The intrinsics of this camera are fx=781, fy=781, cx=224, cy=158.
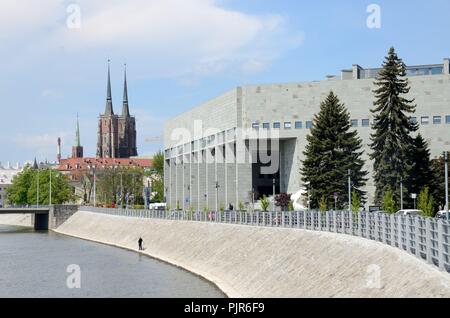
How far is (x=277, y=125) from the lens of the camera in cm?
11350

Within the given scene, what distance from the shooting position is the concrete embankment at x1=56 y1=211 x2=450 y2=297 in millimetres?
24000

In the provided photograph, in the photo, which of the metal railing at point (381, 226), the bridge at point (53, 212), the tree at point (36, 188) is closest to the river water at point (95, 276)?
the metal railing at point (381, 226)

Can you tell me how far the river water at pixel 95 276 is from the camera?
1715 inches

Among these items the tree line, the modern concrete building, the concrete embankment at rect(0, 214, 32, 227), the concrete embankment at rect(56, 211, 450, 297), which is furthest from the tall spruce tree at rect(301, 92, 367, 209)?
the concrete embankment at rect(0, 214, 32, 227)

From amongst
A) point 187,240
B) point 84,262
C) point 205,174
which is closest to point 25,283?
point 84,262

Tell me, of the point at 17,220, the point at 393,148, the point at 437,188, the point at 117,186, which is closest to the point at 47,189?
the point at 17,220

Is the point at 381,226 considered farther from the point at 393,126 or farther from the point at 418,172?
the point at 418,172

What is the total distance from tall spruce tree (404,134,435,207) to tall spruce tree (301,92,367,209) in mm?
8867

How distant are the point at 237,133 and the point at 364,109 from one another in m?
19.2

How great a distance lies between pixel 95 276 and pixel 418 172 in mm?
33108

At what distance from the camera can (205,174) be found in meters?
132

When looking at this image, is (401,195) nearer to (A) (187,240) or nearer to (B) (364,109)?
(A) (187,240)

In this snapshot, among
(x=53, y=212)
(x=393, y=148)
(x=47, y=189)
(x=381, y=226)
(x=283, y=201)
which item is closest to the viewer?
(x=381, y=226)

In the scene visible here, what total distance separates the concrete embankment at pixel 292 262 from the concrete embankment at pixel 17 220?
8680 cm
